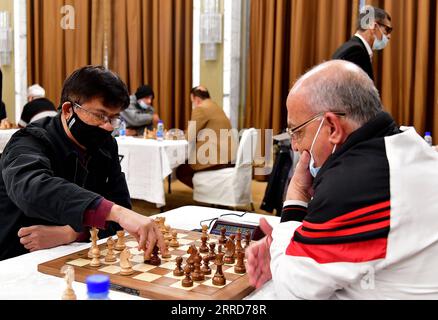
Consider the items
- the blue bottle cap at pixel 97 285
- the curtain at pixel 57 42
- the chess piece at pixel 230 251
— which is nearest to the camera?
the blue bottle cap at pixel 97 285

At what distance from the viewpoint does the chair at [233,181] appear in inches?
210

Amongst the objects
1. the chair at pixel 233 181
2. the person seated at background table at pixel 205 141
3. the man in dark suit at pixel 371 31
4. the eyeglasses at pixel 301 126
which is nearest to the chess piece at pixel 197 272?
the eyeglasses at pixel 301 126

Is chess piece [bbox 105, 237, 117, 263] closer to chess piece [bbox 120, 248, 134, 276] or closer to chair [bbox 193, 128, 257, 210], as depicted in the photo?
chess piece [bbox 120, 248, 134, 276]

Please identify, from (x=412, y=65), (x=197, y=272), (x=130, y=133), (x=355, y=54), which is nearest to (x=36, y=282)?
(x=197, y=272)

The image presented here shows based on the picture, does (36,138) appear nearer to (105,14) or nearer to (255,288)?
(255,288)

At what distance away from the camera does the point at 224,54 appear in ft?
24.3

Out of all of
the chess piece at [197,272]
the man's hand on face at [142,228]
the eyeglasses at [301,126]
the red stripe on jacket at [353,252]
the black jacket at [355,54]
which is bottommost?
the chess piece at [197,272]

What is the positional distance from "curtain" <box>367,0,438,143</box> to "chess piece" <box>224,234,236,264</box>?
5.18 metres

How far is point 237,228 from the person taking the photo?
196cm

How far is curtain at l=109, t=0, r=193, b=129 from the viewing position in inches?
309

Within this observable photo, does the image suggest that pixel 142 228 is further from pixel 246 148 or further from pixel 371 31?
pixel 246 148

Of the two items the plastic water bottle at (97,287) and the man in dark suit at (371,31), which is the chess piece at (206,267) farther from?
the man in dark suit at (371,31)

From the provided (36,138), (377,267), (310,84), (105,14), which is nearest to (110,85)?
(36,138)

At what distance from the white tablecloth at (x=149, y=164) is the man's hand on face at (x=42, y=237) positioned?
348 cm
